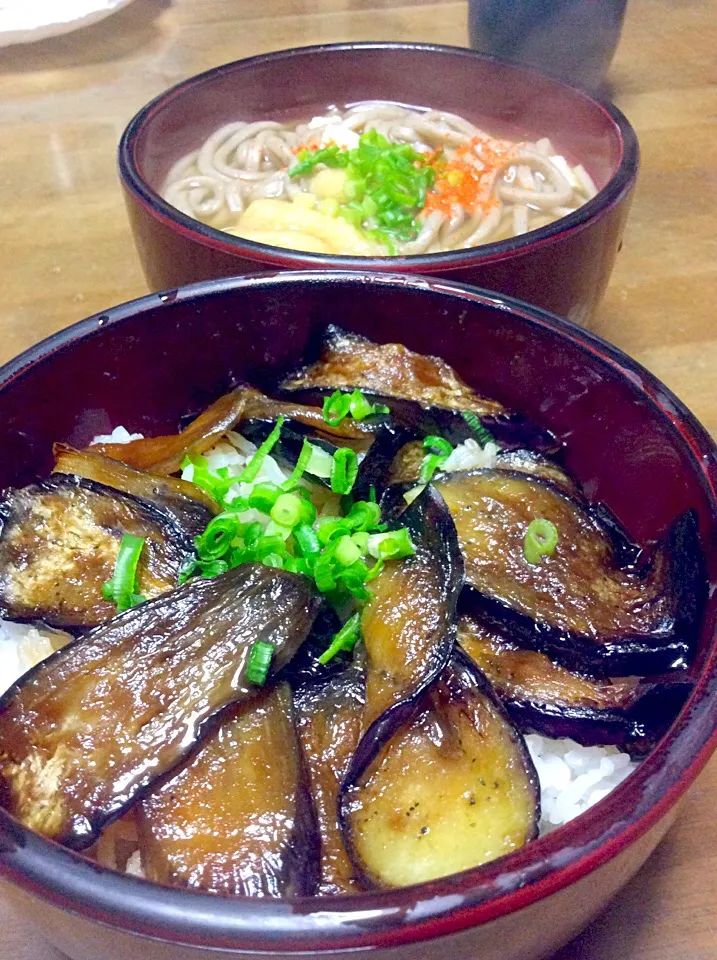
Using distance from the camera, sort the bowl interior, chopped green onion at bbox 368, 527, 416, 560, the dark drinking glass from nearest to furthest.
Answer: chopped green onion at bbox 368, 527, 416, 560 → the bowl interior → the dark drinking glass

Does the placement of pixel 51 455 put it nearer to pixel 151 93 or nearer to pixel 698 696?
pixel 698 696

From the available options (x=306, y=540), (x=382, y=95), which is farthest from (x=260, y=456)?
(x=382, y=95)

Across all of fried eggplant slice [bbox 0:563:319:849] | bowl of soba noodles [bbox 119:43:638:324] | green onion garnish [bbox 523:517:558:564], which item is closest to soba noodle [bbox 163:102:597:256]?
bowl of soba noodles [bbox 119:43:638:324]

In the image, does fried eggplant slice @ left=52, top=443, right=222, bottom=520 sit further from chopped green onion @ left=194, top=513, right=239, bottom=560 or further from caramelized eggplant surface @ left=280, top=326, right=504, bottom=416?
caramelized eggplant surface @ left=280, top=326, right=504, bottom=416

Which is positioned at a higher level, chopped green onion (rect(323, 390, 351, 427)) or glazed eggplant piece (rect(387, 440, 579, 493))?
chopped green onion (rect(323, 390, 351, 427))

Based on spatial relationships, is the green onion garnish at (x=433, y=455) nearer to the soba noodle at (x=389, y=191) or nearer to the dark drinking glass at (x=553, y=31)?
the soba noodle at (x=389, y=191)

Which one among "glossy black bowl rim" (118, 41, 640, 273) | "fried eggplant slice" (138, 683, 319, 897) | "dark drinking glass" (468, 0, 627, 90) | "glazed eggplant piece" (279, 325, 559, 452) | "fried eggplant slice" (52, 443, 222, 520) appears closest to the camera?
"fried eggplant slice" (138, 683, 319, 897)

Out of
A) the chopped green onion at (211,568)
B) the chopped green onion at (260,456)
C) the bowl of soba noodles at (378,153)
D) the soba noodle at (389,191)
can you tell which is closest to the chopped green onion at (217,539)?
the chopped green onion at (211,568)
